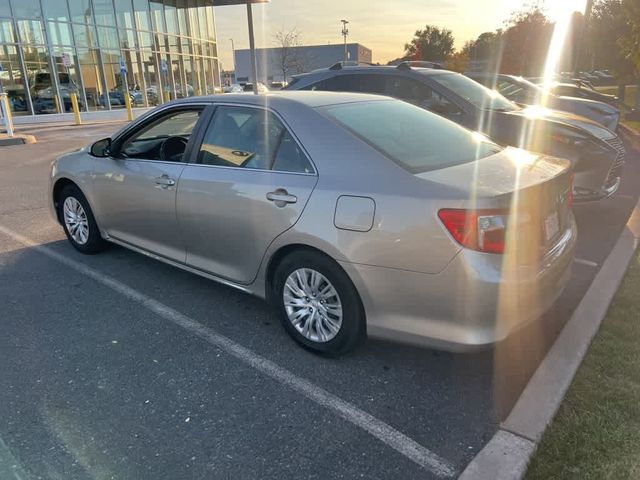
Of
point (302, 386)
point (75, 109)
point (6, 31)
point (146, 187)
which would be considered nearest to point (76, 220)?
point (146, 187)

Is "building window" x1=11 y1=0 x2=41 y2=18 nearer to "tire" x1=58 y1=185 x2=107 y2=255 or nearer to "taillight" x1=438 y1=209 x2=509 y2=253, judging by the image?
"tire" x1=58 y1=185 x2=107 y2=255

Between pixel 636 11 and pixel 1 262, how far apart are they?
40.7ft

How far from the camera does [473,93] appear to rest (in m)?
6.67

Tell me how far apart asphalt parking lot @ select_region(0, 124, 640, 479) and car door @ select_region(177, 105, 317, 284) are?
0.54 meters

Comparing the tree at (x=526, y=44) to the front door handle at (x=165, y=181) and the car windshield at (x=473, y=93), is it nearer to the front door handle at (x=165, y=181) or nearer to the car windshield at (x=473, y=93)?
the car windshield at (x=473, y=93)

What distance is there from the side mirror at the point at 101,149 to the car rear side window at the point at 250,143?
132 centimetres

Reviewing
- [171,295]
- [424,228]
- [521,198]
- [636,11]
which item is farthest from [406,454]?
[636,11]

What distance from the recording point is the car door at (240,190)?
3279 millimetres

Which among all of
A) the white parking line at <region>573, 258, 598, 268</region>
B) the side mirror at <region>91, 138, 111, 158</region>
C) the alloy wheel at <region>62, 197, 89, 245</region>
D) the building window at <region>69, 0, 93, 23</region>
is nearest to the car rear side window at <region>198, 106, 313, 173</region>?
the side mirror at <region>91, 138, 111, 158</region>

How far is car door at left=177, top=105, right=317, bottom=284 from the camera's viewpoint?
328cm

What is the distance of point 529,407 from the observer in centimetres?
273

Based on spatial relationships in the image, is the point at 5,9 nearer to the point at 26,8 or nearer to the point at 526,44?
the point at 26,8

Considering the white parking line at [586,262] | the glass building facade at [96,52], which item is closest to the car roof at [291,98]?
the white parking line at [586,262]

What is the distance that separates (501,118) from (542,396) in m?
4.22
